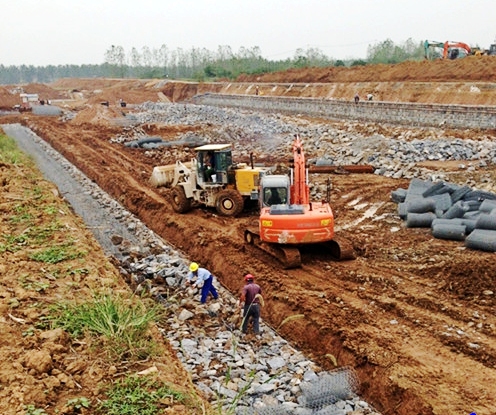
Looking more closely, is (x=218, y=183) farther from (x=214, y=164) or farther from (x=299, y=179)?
(x=299, y=179)

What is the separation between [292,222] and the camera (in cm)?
1154

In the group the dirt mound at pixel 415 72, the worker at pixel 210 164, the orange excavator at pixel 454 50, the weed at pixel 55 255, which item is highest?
the orange excavator at pixel 454 50

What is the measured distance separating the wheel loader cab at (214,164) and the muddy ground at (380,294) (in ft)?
4.24

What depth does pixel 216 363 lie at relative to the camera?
8.26 metres

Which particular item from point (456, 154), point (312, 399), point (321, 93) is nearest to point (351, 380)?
point (312, 399)

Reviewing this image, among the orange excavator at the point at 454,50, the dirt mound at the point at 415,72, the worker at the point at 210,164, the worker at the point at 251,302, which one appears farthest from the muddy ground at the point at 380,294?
the orange excavator at the point at 454,50

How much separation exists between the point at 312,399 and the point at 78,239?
19.5 feet

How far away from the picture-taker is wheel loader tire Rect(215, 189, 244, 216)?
51.6 feet

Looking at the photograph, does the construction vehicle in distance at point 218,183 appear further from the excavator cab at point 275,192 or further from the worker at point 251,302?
the worker at point 251,302

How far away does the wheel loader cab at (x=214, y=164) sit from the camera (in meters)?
15.9

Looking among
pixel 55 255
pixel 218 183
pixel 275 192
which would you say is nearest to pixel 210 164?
pixel 218 183

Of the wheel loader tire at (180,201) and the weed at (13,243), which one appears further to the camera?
the wheel loader tire at (180,201)

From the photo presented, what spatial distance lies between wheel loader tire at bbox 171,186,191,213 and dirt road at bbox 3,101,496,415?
304 mm

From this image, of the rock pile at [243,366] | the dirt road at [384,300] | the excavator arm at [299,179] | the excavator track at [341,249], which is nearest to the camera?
the rock pile at [243,366]
